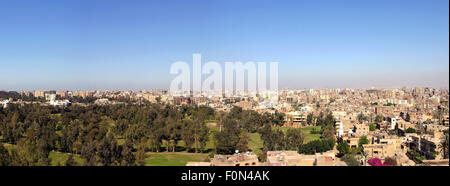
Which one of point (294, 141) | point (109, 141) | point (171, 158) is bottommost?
point (171, 158)

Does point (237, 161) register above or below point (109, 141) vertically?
below

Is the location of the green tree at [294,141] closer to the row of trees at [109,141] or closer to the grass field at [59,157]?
the row of trees at [109,141]


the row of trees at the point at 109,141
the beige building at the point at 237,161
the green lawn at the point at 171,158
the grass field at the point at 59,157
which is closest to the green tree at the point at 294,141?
the row of trees at the point at 109,141

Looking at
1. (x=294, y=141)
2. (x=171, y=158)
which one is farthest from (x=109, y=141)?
(x=294, y=141)

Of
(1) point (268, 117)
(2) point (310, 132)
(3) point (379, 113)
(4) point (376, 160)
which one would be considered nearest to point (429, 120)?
(3) point (379, 113)

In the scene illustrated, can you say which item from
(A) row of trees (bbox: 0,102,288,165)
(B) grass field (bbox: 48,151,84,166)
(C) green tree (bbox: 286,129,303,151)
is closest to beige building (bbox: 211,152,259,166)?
(A) row of trees (bbox: 0,102,288,165)

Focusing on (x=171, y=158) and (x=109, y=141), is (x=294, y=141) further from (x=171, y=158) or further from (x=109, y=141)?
(x=109, y=141)
